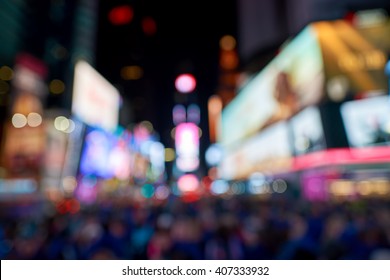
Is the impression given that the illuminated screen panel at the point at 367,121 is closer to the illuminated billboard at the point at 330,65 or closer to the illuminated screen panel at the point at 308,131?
the illuminated billboard at the point at 330,65

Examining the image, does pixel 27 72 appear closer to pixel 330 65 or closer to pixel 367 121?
pixel 330 65

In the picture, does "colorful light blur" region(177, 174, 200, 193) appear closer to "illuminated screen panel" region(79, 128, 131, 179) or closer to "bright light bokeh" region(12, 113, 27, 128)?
"illuminated screen panel" region(79, 128, 131, 179)

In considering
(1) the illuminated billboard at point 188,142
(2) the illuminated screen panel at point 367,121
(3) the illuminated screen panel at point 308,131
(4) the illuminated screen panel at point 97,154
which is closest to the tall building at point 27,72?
(4) the illuminated screen panel at point 97,154

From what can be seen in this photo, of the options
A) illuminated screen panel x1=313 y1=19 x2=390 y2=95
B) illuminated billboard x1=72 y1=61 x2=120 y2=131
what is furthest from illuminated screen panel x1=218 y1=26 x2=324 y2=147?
illuminated billboard x1=72 y1=61 x2=120 y2=131

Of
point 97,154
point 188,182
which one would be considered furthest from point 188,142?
point 97,154
